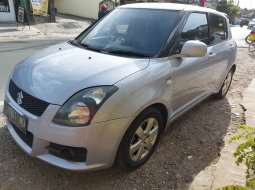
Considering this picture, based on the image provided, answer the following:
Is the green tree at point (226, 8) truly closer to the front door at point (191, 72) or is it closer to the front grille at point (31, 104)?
the front door at point (191, 72)

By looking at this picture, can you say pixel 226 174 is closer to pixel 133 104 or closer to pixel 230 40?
pixel 133 104

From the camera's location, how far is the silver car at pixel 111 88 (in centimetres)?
243

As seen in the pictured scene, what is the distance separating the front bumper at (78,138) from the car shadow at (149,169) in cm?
36

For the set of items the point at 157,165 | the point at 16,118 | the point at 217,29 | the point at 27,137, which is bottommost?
the point at 157,165

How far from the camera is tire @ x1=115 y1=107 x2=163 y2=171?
8.91 feet

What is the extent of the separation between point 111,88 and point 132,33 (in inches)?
47.0

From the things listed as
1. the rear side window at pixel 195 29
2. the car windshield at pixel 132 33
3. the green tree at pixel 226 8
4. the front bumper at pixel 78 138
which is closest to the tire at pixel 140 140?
the front bumper at pixel 78 138

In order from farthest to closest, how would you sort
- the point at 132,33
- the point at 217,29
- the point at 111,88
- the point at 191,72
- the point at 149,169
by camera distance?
the point at 217,29 → the point at 191,72 → the point at 132,33 → the point at 149,169 → the point at 111,88

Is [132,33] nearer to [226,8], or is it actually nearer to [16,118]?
[16,118]

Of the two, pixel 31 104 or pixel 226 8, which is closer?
pixel 31 104

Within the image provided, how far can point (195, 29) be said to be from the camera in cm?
382

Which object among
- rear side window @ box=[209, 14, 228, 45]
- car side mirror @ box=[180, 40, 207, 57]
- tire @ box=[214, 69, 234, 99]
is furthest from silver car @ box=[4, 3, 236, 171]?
tire @ box=[214, 69, 234, 99]

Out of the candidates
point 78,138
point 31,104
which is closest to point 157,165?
point 78,138

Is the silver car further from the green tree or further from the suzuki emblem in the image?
the green tree
